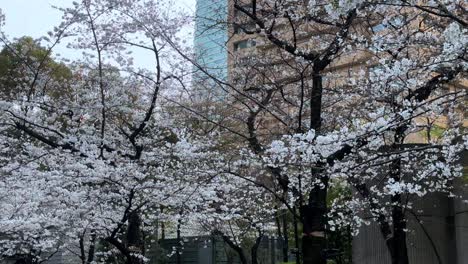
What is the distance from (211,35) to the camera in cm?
900

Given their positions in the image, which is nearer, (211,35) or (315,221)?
(315,221)

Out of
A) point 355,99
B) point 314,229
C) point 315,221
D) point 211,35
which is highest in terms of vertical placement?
point 211,35

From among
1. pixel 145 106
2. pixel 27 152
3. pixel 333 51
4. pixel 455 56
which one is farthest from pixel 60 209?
pixel 455 56

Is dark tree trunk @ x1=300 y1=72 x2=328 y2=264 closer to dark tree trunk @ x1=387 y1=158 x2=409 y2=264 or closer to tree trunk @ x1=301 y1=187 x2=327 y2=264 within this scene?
tree trunk @ x1=301 y1=187 x2=327 y2=264

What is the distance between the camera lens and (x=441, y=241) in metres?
11.0

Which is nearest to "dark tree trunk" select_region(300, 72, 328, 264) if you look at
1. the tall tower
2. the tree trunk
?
the tree trunk

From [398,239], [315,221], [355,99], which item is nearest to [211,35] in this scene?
[355,99]

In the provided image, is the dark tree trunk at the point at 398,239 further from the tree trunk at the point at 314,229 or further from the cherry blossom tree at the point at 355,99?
the tree trunk at the point at 314,229

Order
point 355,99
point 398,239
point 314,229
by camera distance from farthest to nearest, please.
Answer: point 355,99 < point 398,239 < point 314,229

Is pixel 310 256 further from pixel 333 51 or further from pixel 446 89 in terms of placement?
pixel 446 89

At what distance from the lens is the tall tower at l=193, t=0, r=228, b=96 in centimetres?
834

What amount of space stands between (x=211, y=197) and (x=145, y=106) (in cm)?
237

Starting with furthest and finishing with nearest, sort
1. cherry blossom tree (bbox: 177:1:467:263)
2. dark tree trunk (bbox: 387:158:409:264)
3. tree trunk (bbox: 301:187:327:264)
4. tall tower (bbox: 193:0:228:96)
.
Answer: dark tree trunk (bbox: 387:158:409:264)
tall tower (bbox: 193:0:228:96)
tree trunk (bbox: 301:187:327:264)
cherry blossom tree (bbox: 177:1:467:263)

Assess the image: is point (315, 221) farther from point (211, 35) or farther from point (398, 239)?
point (211, 35)
